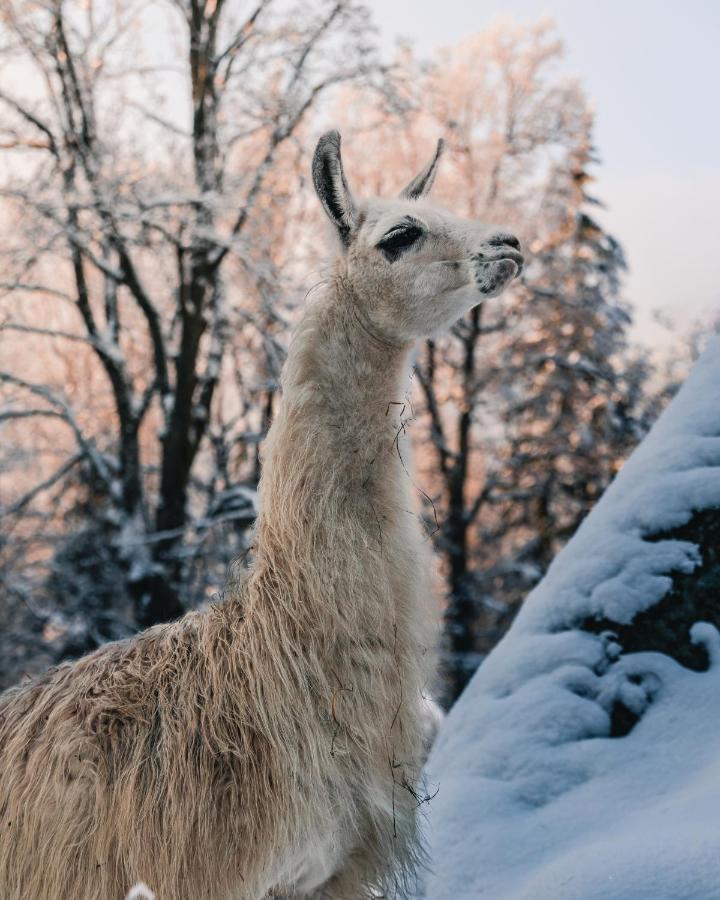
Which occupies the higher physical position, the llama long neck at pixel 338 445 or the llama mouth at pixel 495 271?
the llama mouth at pixel 495 271

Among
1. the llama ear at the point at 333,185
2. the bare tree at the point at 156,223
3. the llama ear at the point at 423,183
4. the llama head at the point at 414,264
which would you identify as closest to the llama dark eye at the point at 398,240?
the llama head at the point at 414,264

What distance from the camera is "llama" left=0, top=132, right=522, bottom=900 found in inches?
88.9

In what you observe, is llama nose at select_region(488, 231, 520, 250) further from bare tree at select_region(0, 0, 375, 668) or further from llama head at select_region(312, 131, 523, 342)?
bare tree at select_region(0, 0, 375, 668)

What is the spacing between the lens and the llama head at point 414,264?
108 inches

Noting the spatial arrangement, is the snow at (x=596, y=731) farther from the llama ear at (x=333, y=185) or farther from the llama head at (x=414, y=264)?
the llama ear at (x=333, y=185)

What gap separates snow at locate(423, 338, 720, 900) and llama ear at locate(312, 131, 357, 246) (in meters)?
1.62

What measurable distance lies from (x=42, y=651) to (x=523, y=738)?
1168 centimetres

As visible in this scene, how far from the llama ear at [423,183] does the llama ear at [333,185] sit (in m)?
0.49

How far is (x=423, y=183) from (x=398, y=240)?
701mm

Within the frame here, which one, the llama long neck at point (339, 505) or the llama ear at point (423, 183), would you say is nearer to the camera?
the llama long neck at point (339, 505)

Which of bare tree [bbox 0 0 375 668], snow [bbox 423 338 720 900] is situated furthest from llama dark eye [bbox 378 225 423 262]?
bare tree [bbox 0 0 375 668]

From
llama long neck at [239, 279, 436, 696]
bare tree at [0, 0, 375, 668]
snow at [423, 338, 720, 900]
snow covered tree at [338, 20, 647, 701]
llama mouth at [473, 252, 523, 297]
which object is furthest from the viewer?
snow covered tree at [338, 20, 647, 701]

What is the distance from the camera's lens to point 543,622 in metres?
3.56

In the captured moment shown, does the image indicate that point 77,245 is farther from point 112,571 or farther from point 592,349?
point 592,349
